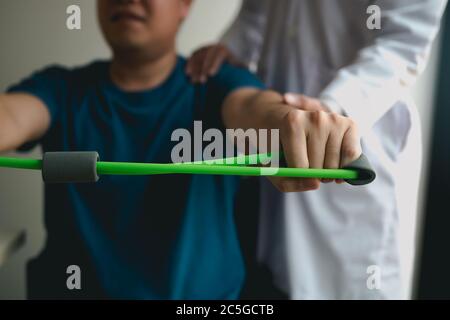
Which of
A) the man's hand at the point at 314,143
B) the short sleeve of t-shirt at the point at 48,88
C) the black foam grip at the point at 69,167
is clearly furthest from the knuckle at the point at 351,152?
the short sleeve of t-shirt at the point at 48,88

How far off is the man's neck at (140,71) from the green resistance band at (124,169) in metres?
0.19

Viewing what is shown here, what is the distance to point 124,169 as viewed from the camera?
324 mm

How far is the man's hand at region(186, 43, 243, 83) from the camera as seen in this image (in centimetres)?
50

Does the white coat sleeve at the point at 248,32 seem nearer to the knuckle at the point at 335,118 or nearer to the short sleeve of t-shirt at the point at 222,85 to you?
the short sleeve of t-shirt at the point at 222,85

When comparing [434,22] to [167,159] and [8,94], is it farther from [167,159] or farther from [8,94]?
[8,94]

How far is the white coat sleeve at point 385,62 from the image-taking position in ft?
1.50

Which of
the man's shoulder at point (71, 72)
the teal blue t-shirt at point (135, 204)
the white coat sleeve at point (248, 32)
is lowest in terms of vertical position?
the teal blue t-shirt at point (135, 204)

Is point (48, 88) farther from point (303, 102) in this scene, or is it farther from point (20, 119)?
point (303, 102)

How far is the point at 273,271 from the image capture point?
0.54 meters

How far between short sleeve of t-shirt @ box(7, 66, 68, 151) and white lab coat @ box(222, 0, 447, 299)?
21cm

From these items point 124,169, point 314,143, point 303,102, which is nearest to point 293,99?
point 303,102

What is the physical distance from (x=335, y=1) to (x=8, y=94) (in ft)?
1.30

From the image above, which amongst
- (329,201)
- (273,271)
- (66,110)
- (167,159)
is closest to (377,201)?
(329,201)

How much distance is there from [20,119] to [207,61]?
227 mm
